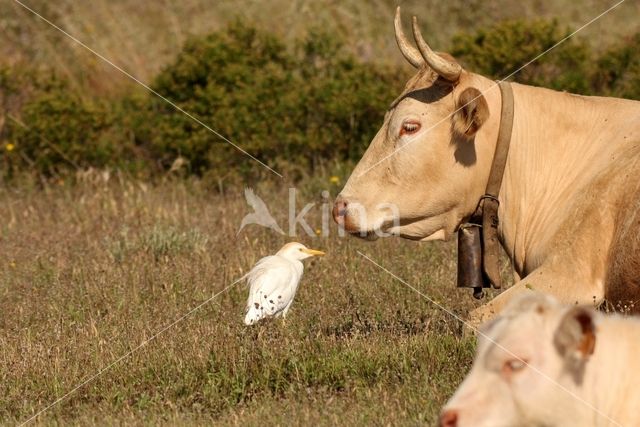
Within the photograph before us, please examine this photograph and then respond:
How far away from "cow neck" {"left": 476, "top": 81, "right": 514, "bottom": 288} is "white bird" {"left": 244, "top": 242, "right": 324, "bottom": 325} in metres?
1.42

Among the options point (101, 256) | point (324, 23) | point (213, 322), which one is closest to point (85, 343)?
point (213, 322)

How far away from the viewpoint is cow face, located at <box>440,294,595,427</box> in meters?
4.44

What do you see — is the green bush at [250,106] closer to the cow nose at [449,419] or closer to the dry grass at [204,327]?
the dry grass at [204,327]

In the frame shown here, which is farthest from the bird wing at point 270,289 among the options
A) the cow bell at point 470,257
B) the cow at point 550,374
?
the cow at point 550,374

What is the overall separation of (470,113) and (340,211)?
3.00 feet

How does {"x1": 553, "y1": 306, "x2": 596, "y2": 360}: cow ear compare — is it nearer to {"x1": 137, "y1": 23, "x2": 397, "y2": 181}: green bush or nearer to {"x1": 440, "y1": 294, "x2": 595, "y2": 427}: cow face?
{"x1": 440, "y1": 294, "x2": 595, "y2": 427}: cow face

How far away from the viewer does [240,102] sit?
13.3m

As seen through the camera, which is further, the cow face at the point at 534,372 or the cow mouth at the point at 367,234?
the cow mouth at the point at 367,234

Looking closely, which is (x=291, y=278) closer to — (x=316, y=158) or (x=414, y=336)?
(x=414, y=336)

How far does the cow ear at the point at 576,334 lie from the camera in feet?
14.5

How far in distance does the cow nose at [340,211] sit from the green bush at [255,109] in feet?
19.2

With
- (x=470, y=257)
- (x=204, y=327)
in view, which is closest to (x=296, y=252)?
(x=204, y=327)

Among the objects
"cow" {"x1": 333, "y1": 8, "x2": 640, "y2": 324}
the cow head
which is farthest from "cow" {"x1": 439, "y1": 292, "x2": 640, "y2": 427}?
the cow head

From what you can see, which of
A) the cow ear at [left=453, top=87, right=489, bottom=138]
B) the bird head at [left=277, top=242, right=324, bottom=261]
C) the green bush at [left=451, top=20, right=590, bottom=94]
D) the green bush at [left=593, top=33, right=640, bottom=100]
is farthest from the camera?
the green bush at [left=451, top=20, right=590, bottom=94]
